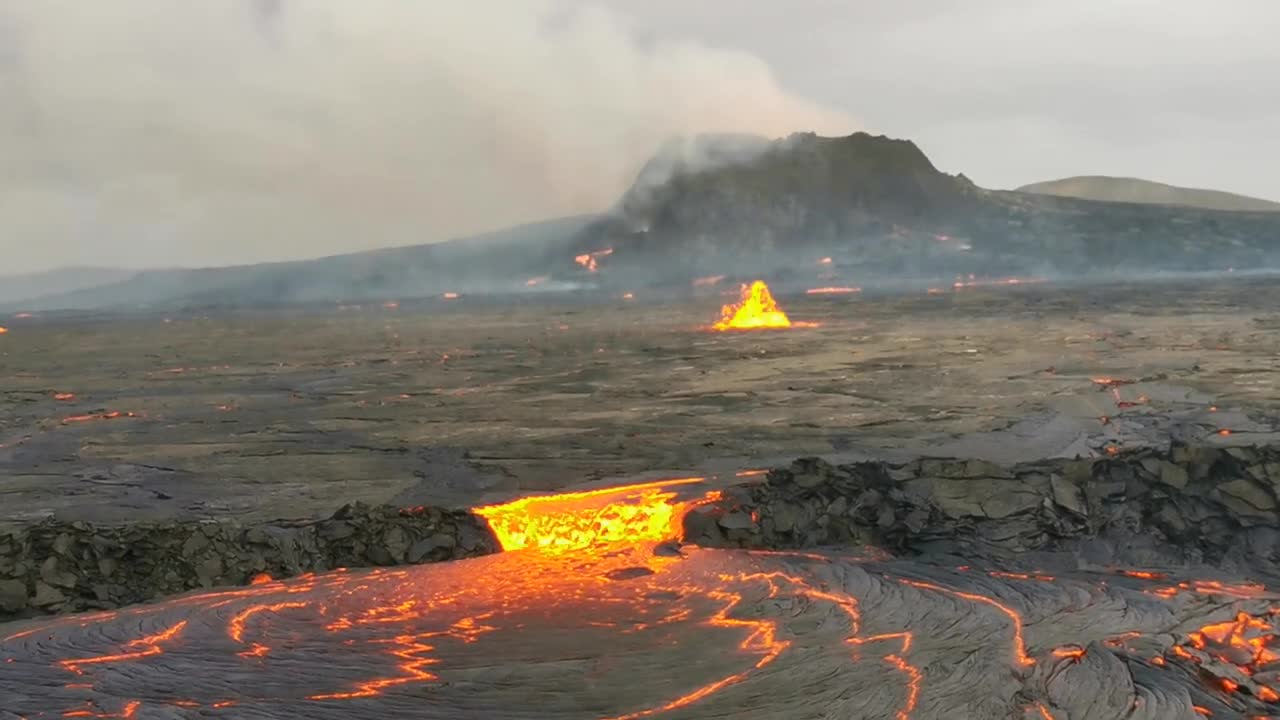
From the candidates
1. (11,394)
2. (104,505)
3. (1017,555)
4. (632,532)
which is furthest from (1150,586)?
(11,394)

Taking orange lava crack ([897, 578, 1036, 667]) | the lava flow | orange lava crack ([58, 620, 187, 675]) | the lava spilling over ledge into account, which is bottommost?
orange lava crack ([897, 578, 1036, 667])

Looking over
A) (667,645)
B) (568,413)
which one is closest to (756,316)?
(568,413)

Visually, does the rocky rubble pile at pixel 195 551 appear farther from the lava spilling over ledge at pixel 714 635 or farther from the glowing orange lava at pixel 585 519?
the lava spilling over ledge at pixel 714 635

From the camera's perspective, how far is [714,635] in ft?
25.8

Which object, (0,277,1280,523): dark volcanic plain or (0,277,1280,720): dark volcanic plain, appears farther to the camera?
(0,277,1280,523): dark volcanic plain

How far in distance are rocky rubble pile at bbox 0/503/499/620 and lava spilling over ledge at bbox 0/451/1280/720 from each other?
742 mm

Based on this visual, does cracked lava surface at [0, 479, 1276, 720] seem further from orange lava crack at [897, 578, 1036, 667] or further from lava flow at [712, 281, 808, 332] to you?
lava flow at [712, 281, 808, 332]

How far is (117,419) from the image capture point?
2169 centimetres

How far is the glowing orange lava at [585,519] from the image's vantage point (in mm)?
11539

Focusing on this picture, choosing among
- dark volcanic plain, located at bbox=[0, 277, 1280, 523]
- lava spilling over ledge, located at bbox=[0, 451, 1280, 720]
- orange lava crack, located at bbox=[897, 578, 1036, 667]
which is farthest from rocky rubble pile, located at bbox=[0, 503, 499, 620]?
orange lava crack, located at bbox=[897, 578, 1036, 667]

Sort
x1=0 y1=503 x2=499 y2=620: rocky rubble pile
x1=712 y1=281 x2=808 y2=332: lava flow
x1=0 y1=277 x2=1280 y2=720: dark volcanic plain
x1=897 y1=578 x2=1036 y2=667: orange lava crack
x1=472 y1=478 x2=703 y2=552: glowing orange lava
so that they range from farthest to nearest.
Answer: x1=712 y1=281 x2=808 y2=332: lava flow < x1=472 y1=478 x2=703 y2=552: glowing orange lava < x1=0 y1=503 x2=499 y2=620: rocky rubble pile < x1=897 y1=578 x2=1036 y2=667: orange lava crack < x1=0 y1=277 x2=1280 y2=720: dark volcanic plain

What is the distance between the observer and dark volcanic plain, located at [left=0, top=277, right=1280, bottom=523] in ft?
47.1

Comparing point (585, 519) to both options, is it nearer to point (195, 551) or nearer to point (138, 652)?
point (195, 551)

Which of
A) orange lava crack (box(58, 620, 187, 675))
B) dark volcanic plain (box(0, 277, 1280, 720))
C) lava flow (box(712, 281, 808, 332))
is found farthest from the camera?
lava flow (box(712, 281, 808, 332))
